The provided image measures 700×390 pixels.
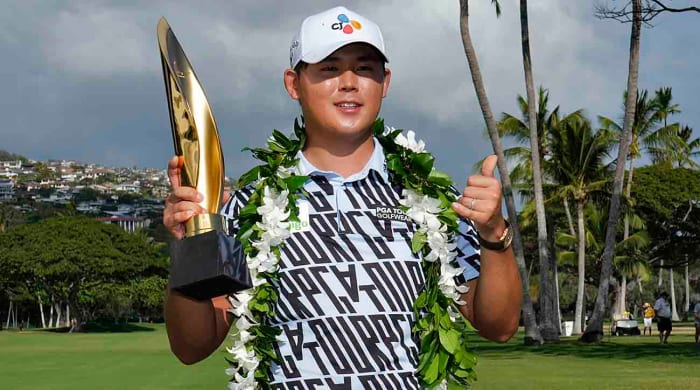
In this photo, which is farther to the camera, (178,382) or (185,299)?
(178,382)

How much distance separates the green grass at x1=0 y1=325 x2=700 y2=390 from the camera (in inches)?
684

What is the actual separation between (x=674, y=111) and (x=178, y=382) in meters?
36.5

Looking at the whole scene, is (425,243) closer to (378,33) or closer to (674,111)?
(378,33)

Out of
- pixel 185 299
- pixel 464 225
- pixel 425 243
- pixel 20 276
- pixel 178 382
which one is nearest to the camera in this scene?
pixel 185 299

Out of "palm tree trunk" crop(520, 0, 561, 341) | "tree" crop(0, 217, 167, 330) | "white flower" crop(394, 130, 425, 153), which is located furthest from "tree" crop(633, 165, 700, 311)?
"white flower" crop(394, 130, 425, 153)

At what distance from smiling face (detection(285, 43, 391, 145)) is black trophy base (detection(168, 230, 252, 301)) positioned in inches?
29.9

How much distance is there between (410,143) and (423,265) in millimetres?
491

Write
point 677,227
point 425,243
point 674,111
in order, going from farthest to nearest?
point 677,227 → point 674,111 → point 425,243

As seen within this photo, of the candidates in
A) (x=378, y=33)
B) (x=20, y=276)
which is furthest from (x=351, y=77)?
(x=20, y=276)

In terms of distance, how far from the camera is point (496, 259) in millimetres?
3164

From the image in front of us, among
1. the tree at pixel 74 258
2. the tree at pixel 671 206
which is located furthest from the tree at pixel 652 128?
the tree at pixel 74 258

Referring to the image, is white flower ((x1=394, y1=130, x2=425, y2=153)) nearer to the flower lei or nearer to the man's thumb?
the flower lei

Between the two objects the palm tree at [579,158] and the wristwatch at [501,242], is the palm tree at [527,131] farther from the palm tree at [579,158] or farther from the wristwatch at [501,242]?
the wristwatch at [501,242]

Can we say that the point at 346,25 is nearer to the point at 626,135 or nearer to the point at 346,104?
the point at 346,104
